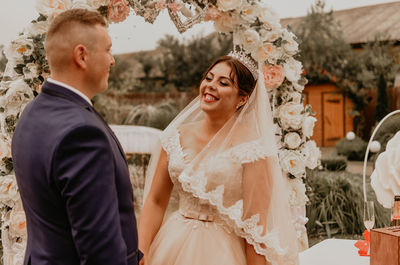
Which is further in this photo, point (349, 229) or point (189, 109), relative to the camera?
point (349, 229)

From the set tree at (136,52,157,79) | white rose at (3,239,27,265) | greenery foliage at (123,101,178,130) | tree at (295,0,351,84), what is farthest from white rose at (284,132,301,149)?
tree at (136,52,157,79)

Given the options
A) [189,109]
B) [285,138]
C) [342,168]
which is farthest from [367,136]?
[189,109]

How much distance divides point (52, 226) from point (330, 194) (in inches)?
190

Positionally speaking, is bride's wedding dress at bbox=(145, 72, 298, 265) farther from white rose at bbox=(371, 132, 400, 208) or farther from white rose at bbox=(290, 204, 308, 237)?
white rose at bbox=(290, 204, 308, 237)

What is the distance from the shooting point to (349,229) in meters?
5.53

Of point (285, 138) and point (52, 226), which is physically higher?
point (285, 138)

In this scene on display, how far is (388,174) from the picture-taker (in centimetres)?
236

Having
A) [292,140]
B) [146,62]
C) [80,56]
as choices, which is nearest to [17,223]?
[80,56]

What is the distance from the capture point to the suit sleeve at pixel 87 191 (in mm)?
1236

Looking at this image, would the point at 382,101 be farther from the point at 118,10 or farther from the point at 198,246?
the point at 198,246

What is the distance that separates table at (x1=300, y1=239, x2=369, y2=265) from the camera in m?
2.45

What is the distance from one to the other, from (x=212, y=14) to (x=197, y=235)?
154 centimetres

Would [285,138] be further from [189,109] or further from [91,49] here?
[91,49]

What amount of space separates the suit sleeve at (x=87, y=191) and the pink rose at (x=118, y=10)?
1.86 meters
